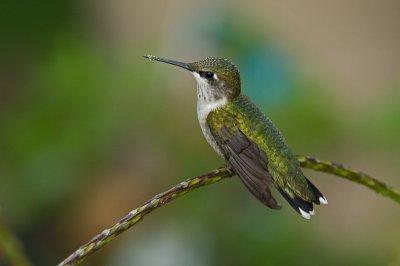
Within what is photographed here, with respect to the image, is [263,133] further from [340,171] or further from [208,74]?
[340,171]

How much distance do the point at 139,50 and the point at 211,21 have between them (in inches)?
17.0

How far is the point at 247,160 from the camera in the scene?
6.44 feet

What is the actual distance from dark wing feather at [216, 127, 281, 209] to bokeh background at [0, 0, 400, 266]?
4.38 ft

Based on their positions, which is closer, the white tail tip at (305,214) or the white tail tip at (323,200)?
the white tail tip at (305,214)

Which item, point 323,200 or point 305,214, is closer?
point 305,214

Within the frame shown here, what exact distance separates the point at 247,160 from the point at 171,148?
1597 mm

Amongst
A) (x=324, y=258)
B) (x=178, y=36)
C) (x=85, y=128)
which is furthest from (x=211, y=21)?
(x=324, y=258)

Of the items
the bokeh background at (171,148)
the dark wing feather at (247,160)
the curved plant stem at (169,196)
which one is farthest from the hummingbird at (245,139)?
the bokeh background at (171,148)

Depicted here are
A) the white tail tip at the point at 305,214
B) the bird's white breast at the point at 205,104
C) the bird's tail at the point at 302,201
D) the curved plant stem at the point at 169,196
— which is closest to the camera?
the curved plant stem at the point at 169,196

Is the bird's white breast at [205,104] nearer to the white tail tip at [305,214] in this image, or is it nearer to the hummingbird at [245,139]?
the hummingbird at [245,139]

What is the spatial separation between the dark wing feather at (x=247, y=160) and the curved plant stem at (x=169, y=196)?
6.5 inches

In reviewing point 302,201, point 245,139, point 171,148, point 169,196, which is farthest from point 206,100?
point 171,148

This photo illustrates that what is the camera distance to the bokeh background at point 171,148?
3.46 m

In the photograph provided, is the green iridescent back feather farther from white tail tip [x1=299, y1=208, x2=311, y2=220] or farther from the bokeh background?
the bokeh background
